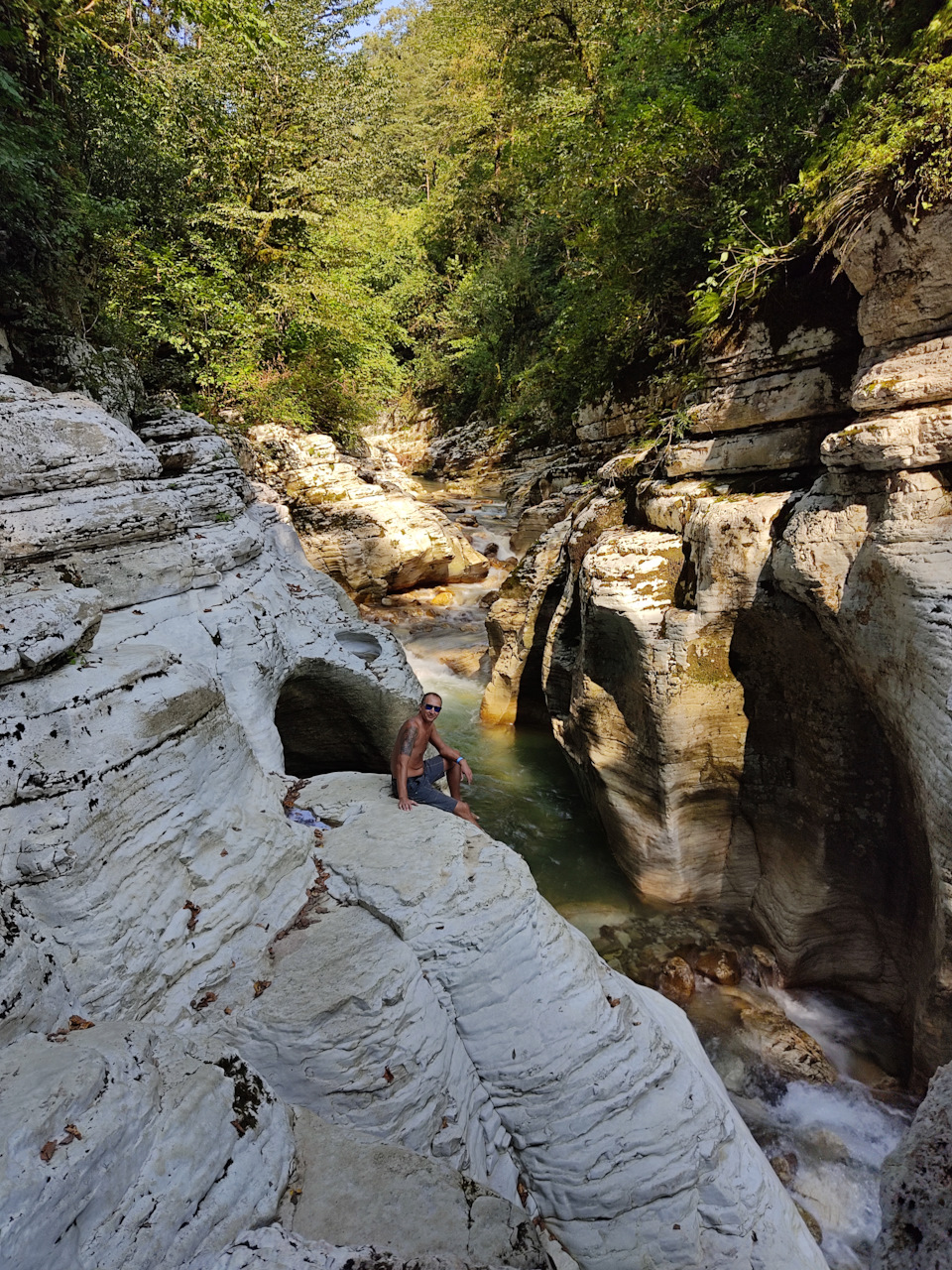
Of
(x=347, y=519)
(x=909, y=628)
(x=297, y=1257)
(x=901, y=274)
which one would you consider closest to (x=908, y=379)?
(x=901, y=274)

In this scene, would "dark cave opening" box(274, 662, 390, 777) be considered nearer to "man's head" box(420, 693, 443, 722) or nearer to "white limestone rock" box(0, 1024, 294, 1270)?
"man's head" box(420, 693, 443, 722)

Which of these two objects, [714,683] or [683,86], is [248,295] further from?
[714,683]

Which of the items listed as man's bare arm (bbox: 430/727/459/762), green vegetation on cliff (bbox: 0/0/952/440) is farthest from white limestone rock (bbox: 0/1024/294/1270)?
green vegetation on cliff (bbox: 0/0/952/440)

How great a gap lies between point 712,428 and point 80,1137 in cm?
747

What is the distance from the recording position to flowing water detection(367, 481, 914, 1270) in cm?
455

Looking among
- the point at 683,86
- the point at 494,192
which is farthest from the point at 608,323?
the point at 494,192

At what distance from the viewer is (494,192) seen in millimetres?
22719

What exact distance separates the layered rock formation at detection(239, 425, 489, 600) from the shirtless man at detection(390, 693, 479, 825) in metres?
8.61

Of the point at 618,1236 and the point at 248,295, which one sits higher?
the point at 248,295

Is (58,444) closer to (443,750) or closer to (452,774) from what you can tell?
(443,750)

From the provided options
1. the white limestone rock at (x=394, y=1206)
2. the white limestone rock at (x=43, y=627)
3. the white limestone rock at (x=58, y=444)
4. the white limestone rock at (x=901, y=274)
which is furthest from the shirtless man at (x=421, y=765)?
the white limestone rock at (x=901, y=274)

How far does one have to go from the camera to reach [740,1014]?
5.60 m

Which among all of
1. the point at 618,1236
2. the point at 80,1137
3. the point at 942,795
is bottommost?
the point at 618,1236

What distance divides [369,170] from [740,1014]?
66.2 feet
